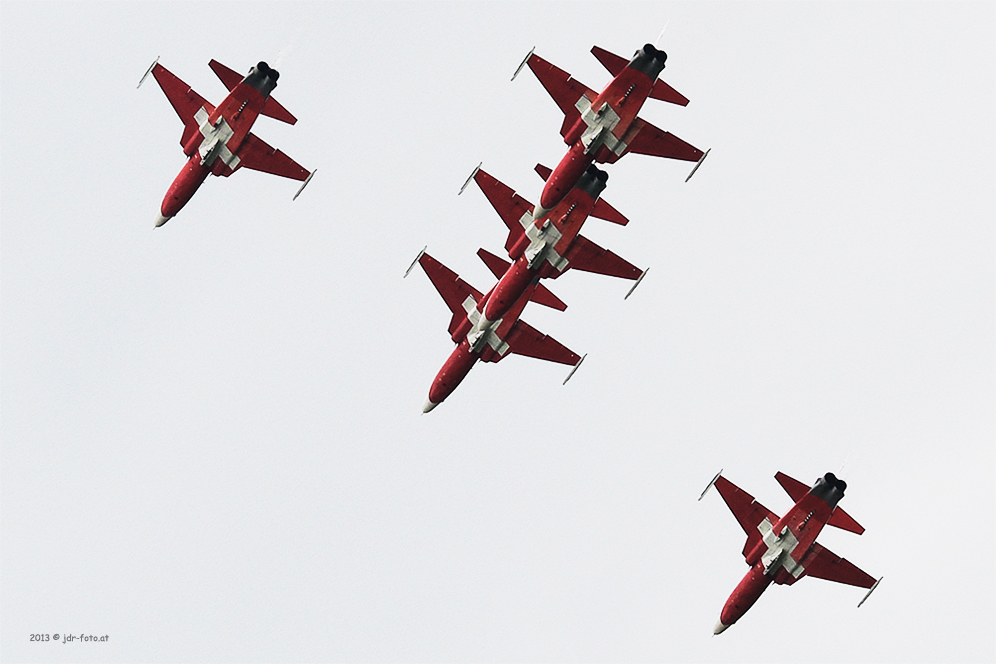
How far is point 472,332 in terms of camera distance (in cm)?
7538

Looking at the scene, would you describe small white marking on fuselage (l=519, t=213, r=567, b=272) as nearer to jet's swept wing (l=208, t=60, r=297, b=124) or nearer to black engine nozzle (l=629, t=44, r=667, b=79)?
black engine nozzle (l=629, t=44, r=667, b=79)

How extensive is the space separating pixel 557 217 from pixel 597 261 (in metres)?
2.97

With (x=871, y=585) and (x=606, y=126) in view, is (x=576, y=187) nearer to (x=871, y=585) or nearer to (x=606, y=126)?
(x=606, y=126)

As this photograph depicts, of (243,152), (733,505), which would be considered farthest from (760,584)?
(243,152)

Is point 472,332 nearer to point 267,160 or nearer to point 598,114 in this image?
point 598,114

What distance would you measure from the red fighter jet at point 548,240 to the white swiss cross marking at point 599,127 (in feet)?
4.27

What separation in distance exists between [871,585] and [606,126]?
20662 mm

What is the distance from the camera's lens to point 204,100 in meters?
77.3

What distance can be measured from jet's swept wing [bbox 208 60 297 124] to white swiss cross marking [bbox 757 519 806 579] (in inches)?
969

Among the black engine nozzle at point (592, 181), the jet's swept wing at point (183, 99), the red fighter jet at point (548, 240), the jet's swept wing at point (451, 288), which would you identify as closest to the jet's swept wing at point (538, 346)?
the red fighter jet at point (548, 240)

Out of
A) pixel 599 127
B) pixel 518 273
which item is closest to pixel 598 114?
pixel 599 127

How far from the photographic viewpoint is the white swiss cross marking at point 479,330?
75.1 m

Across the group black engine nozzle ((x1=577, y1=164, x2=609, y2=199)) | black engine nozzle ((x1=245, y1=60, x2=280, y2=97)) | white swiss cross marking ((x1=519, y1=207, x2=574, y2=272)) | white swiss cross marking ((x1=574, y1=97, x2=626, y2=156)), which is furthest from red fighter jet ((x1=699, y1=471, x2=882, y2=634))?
black engine nozzle ((x1=245, y1=60, x2=280, y2=97))

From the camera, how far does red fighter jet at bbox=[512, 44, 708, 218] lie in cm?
6956
